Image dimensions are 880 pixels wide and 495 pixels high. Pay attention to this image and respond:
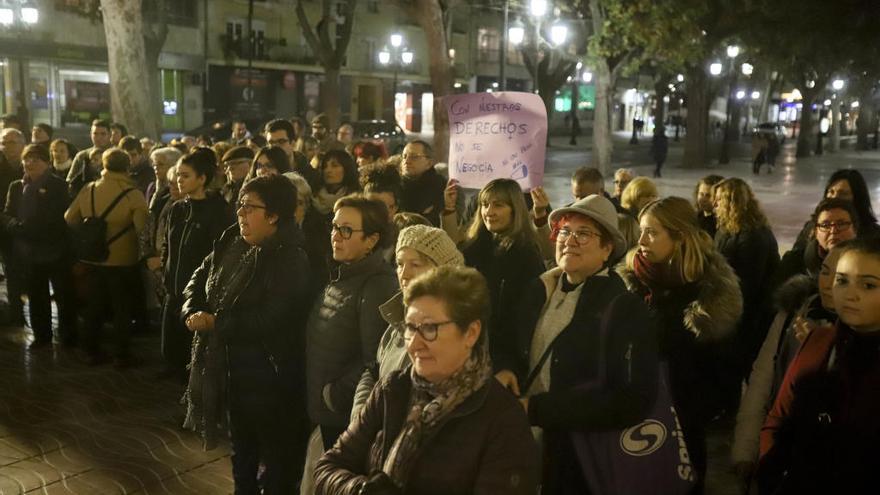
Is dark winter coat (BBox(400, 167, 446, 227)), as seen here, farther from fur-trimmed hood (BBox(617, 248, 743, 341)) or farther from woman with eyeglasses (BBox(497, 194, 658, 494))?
woman with eyeglasses (BBox(497, 194, 658, 494))

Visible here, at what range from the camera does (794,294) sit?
3.70 metres

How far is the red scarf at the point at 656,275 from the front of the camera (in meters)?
3.73

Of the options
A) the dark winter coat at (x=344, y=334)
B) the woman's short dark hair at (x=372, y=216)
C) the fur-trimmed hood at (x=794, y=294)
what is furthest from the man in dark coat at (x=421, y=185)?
the fur-trimmed hood at (x=794, y=294)

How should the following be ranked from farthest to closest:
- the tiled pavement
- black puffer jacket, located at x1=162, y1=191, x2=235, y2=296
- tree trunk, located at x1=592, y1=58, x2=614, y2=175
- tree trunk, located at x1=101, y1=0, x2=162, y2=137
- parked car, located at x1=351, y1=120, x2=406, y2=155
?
parked car, located at x1=351, y1=120, x2=406, y2=155 → tree trunk, located at x1=592, y1=58, x2=614, y2=175 → tree trunk, located at x1=101, y1=0, x2=162, y2=137 → black puffer jacket, located at x1=162, y1=191, x2=235, y2=296 → the tiled pavement

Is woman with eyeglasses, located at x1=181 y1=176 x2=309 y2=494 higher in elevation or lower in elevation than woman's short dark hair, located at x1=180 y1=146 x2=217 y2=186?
lower

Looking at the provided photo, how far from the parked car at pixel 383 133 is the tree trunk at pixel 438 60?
14.1m

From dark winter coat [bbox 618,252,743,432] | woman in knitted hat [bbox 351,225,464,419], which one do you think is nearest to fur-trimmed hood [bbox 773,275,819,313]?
dark winter coat [bbox 618,252,743,432]

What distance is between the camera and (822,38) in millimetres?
10234

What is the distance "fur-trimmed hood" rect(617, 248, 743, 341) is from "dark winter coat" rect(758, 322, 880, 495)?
74cm

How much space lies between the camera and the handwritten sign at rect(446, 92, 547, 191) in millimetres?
6523

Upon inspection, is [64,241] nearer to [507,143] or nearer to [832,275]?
[507,143]

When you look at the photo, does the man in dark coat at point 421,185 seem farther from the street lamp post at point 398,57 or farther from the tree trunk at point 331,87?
the street lamp post at point 398,57

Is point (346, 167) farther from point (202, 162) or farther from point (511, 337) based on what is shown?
point (511, 337)

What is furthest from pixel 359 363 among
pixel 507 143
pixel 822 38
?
pixel 822 38
